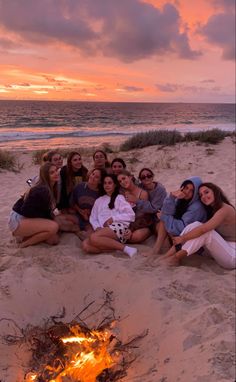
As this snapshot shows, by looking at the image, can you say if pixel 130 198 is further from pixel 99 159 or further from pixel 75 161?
pixel 75 161

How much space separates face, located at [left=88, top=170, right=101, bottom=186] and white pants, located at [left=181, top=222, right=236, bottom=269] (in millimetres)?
1341

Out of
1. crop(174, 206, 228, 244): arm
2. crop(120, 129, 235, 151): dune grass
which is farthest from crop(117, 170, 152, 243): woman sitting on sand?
crop(120, 129, 235, 151): dune grass

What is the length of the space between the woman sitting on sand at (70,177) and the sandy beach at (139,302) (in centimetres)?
46

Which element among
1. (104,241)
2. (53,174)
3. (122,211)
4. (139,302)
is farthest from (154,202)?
(139,302)

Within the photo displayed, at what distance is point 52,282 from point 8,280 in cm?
45

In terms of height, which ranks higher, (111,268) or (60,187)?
(60,187)

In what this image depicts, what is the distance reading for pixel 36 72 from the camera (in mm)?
4734

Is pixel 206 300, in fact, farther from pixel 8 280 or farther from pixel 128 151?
pixel 128 151

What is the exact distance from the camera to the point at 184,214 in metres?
4.47

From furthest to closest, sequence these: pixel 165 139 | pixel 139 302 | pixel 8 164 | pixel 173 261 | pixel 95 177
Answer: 1. pixel 165 139
2. pixel 8 164
3. pixel 95 177
4. pixel 173 261
5. pixel 139 302

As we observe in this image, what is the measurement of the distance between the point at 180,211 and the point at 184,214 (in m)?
0.10

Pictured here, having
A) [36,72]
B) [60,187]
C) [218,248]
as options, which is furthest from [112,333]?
[36,72]

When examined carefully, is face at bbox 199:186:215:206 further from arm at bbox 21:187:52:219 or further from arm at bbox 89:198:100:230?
arm at bbox 21:187:52:219

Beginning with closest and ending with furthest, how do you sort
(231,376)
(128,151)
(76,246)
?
(231,376), (76,246), (128,151)
